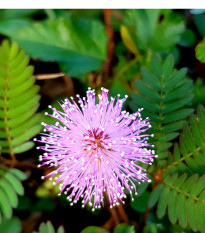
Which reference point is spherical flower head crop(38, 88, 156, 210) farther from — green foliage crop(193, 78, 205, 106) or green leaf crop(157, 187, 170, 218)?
green foliage crop(193, 78, 205, 106)

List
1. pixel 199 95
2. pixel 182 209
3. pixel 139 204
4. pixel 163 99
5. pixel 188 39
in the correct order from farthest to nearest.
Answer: pixel 188 39
pixel 199 95
pixel 139 204
pixel 163 99
pixel 182 209

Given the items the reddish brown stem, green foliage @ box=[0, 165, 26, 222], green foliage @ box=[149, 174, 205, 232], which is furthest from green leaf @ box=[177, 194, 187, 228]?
green foliage @ box=[0, 165, 26, 222]

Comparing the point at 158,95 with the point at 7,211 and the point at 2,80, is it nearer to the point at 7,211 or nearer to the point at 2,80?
the point at 2,80

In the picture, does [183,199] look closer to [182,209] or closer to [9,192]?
[182,209]

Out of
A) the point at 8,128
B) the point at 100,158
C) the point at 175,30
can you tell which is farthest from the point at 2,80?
the point at 175,30

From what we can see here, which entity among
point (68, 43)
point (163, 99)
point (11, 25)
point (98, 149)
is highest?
point (11, 25)

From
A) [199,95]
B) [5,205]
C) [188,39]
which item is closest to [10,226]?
[5,205]

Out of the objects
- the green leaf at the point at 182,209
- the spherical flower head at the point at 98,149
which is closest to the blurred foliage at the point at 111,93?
the green leaf at the point at 182,209
